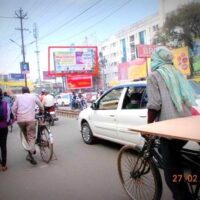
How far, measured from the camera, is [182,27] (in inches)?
1517

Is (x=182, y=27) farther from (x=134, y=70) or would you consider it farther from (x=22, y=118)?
(x=22, y=118)

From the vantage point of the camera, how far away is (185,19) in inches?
1487

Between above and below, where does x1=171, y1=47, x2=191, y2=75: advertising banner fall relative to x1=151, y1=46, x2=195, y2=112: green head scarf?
above

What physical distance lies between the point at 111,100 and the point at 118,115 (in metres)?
0.95

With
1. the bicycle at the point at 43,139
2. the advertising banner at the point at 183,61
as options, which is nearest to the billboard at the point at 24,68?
the advertising banner at the point at 183,61

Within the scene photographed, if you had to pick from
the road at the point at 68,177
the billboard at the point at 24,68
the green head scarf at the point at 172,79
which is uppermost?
the billboard at the point at 24,68

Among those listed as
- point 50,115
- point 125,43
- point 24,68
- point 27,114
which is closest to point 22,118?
point 27,114

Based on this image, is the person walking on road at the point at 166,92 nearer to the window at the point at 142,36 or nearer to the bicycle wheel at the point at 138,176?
the bicycle wheel at the point at 138,176

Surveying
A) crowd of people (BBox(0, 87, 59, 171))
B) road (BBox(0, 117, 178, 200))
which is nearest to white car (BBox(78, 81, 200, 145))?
road (BBox(0, 117, 178, 200))

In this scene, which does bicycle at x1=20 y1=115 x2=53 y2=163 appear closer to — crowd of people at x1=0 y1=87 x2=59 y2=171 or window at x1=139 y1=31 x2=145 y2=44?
crowd of people at x1=0 y1=87 x2=59 y2=171

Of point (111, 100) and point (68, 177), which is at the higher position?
Result: point (111, 100)

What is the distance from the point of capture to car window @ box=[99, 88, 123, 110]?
7.35m

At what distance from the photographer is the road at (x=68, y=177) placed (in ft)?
15.4

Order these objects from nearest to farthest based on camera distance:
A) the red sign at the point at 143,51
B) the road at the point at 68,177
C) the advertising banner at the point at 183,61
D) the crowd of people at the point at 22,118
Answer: the road at the point at 68,177 < the crowd of people at the point at 22,118 < the red sign at the point at 143,51 < the advertising banner at the point at 183,61
